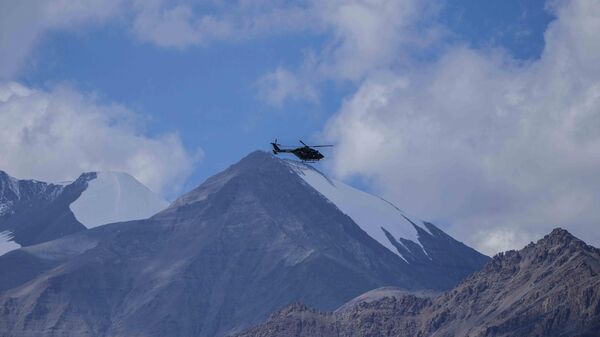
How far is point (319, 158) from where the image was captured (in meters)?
168

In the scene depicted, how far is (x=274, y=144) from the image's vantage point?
593 feet

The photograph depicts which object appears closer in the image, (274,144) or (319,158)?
(319,158)

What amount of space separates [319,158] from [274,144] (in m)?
A: 14.0
